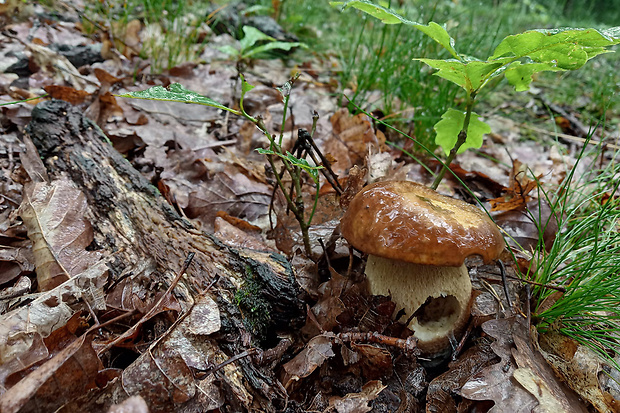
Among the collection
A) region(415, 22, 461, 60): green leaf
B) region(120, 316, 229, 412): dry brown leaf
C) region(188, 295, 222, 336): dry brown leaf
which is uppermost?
region(415, 22, 461, 60): green leaf

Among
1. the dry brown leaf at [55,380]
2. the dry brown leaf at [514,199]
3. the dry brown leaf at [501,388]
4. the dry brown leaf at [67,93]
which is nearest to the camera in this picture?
the dry brown leaf at [55,380]

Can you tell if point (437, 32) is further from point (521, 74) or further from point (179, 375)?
point (179, 375)

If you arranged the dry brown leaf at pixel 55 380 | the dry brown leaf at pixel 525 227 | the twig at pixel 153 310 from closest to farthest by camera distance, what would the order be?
the dry brown leaf at pixel 55 380 → the twig at pixel 153 310 → the dry brown leaf at pixel 525 227

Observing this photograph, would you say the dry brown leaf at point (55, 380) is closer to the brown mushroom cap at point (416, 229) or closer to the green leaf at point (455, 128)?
the brown mushroom cap at point (416, 229)

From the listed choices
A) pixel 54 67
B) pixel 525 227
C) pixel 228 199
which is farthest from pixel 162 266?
pixel 54 67

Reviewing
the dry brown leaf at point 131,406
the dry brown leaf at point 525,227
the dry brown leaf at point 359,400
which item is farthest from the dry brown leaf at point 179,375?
the dry brown leaf at point 525,227

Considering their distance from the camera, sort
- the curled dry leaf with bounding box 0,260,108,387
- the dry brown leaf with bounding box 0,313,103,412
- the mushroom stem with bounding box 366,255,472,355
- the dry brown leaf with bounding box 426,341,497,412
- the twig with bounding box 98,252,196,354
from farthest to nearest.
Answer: the mushroom stem with bounding box 366,255,472,355 → the dry brown leaf with bounding box 426,341,497,412 → the twig with bounding box 98,252,196,354 → the curled dry leaf with bounding box 0,260,108,387 → the dry brown leaf with bounding box 0,313,103,412

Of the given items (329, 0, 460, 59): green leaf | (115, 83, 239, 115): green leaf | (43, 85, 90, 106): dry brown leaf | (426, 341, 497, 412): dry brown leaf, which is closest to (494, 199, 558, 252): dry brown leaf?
(426, 341, 497, 412): dry brown leaf

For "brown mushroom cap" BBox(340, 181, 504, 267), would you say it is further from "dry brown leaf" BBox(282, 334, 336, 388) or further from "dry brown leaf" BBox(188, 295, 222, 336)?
"dry brown leaf" BBox(188, 295, 222, 336)
